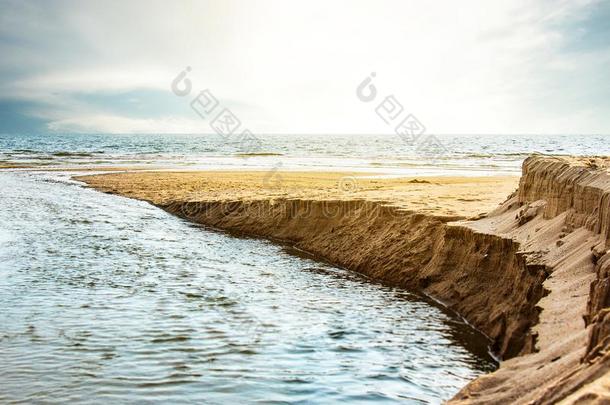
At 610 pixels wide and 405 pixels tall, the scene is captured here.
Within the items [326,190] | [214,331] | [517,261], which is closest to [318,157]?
[326,190]

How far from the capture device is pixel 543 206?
920 centimetres

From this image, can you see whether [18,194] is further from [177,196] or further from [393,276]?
[393,276]

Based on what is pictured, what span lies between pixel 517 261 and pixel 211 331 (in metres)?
4.23

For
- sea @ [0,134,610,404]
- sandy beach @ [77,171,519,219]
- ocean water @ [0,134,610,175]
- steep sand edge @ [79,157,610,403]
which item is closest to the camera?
steep sand edge @ [79,157,610,403]

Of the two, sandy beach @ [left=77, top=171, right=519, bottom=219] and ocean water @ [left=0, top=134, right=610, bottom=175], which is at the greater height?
ocean water @ [left=0, top=134, right=610, bottom=175]

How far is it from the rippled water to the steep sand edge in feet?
1.98

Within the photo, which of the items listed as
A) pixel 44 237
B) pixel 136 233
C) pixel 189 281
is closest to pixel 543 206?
pixel 189 281

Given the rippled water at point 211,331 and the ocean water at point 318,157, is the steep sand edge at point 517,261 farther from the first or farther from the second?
the ocean water at point 318,157

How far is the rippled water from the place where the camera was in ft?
20.3

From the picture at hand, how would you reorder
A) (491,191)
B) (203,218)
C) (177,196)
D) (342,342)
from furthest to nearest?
(177,196)
(203,218)
(491,191)
(342,342)

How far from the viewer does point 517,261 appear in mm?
8328

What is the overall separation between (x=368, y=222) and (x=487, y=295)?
495cm

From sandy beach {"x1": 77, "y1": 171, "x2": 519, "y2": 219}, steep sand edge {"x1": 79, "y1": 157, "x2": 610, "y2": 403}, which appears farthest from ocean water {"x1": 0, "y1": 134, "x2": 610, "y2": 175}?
steep sand edge {"x1": 79, "y1": 157, "x2": 610, "y2": 403}

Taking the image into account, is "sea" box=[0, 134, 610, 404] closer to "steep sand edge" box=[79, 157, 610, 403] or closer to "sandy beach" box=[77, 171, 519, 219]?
"steep sand edge" box=[79, 157, 610, 403]
